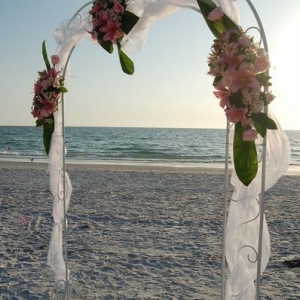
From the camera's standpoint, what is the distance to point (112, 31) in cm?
392

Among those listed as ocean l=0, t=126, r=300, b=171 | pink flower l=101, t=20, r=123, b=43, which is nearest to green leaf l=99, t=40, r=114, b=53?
pink flower l=101, t=20, r=123, b=43

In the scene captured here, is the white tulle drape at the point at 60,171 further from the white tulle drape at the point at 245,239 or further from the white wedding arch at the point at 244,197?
the white tulle drape at the point at 245,239

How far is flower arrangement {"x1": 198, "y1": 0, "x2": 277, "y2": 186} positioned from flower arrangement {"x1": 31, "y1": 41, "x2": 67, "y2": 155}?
7.35ft

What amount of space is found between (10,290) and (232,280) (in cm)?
271

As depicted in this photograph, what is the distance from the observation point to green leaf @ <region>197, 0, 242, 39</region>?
312cm

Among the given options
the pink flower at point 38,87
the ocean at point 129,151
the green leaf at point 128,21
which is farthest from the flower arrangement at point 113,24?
the ocean at point 129,151

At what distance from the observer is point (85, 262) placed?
19.9ft

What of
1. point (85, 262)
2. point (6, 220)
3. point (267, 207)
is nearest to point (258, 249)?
point (85, 262)

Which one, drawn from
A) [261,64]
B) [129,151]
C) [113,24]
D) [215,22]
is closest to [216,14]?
[215,22]

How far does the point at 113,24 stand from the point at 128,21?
0.44 ft

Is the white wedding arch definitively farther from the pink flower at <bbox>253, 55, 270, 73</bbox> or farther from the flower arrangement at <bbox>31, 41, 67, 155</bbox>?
the flower arrangement at <bbox>31, 41, 67, 155</bbox>

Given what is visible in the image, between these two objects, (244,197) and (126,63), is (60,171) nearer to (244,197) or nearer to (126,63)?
(126,63)

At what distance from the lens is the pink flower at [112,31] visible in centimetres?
389

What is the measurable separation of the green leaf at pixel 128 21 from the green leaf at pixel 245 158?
1.39 meters
